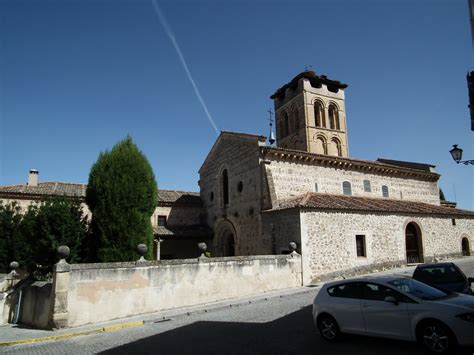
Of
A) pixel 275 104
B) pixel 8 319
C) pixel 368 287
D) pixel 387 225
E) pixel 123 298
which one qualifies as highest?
pixel 275 104

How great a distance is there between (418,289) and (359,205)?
13.6m

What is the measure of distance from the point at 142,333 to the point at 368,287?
245 inches

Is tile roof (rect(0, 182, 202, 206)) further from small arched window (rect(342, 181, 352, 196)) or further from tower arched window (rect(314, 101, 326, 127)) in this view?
tower arched window (rect(314, 101, 326, 127))

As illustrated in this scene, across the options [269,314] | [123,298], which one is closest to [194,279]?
[123,298]

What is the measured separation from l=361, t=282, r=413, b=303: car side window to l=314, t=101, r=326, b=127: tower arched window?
28036 millimetres

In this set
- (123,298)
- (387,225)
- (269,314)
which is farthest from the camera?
(387,225)

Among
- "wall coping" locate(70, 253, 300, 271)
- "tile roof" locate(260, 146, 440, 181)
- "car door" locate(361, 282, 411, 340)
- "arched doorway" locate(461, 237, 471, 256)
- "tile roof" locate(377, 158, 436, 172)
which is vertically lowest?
"car door" locate(361, 282, 411, 340)

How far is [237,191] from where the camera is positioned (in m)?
22.9

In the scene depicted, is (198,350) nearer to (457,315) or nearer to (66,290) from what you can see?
(457,315)

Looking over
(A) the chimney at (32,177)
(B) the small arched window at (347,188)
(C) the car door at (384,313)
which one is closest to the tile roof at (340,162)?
(B) the small arched window at (347,188)

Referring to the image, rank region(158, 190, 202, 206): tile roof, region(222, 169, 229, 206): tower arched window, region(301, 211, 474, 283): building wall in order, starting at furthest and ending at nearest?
region(158, 190, 202, 206): tile roof → region(222, 169, 229, 206): tower arched window → region(301, 211, 474, 283): building wall

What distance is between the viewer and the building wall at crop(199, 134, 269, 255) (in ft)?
68.2

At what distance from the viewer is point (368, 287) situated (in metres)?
7.15

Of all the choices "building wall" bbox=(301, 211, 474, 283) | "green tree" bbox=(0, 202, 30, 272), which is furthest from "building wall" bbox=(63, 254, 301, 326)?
"green tree" bbox=(0, 202, 30, 272)
